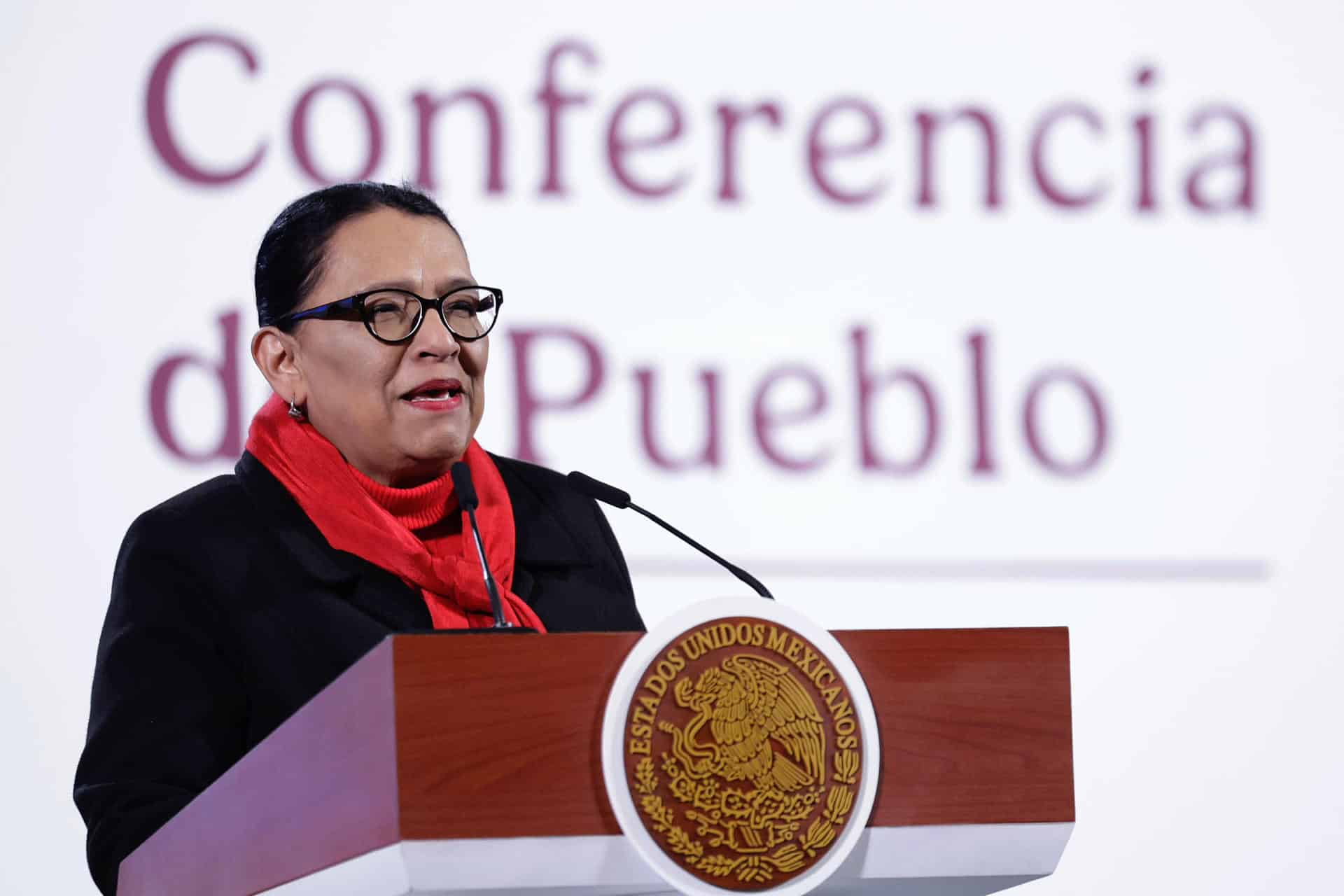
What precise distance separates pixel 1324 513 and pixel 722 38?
4.28 ft

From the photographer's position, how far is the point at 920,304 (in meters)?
2.95

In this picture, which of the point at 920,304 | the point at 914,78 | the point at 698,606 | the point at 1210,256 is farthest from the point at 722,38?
the point at 698,606

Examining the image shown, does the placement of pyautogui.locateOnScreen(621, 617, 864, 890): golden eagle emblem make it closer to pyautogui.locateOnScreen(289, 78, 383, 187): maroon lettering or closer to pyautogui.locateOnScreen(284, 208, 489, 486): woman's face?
pyautogui.locateOnScreen(284, 208, 489, 486): woman's face

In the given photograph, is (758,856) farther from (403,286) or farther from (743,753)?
(403,286)

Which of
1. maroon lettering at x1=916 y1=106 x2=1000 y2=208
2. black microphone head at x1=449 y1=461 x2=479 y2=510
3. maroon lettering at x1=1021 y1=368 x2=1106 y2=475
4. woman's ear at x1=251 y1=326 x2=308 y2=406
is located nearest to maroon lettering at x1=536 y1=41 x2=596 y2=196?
maroon lettering at x1=916 y1=106 x2=1000 y2=208

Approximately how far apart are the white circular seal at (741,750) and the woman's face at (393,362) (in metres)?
0.73

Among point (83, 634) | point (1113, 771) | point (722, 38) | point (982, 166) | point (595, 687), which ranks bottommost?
point (1113, 771)

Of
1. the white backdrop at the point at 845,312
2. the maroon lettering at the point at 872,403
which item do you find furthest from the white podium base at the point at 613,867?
the maroon lettering at the point at 872,403

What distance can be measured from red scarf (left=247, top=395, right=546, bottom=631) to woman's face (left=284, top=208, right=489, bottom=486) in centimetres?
4

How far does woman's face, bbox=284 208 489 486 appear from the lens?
5.90 feet

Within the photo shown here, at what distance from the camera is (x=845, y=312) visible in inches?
115

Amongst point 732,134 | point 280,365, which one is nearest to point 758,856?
point 280,365

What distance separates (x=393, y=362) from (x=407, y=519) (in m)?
0.17

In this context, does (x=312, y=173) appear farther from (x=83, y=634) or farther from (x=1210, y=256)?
(x=1210, y=256)
